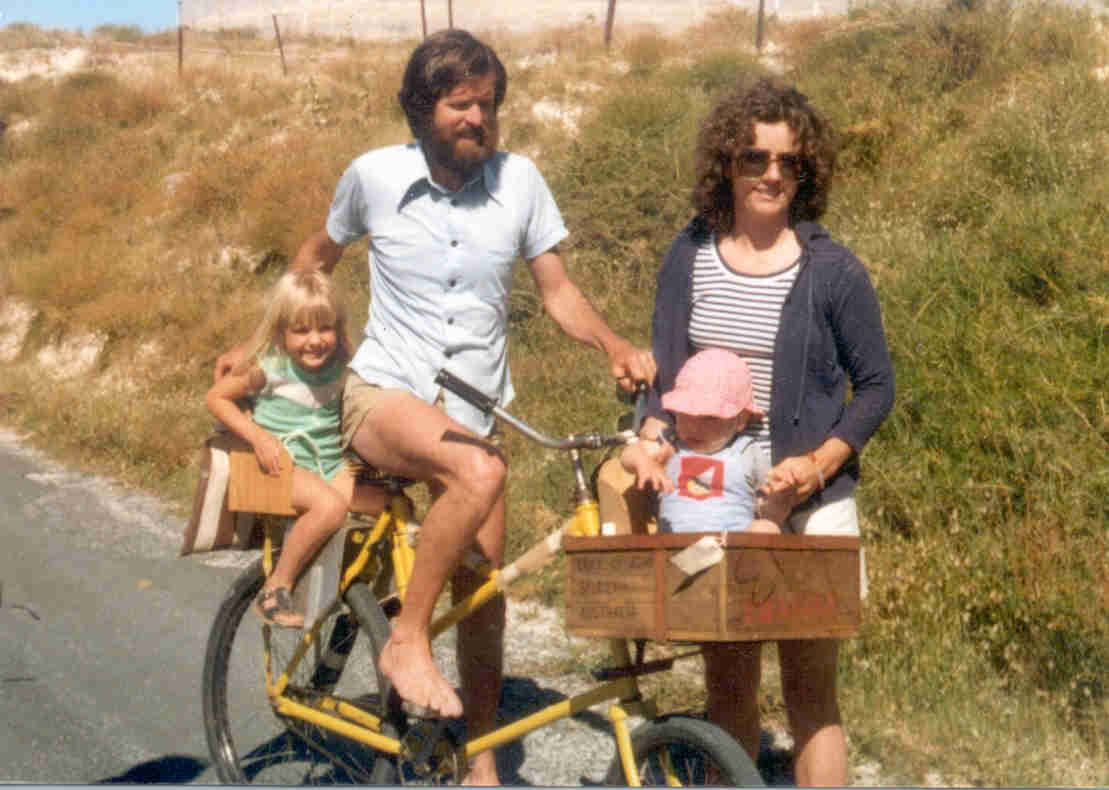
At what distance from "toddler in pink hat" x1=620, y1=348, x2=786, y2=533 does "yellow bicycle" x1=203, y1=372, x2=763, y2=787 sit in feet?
0.42

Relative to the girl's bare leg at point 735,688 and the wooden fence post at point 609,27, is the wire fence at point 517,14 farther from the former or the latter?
the girl's bare leg at point 735,688

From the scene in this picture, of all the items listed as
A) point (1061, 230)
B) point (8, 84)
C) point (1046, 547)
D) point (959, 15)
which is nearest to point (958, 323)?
point (1061, 230)

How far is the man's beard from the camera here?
3.46 m

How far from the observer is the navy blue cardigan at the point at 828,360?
307cm

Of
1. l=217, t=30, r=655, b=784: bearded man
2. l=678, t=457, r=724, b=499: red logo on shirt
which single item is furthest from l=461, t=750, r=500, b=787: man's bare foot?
l=678, t=457, r=724, b=499: red logo on shirt

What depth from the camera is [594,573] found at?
285cm

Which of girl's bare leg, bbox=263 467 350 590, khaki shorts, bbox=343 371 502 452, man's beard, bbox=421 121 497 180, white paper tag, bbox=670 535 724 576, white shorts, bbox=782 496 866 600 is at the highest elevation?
man's beard, bbox=421 121 497 180

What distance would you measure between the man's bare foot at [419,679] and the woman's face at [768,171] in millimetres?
1358

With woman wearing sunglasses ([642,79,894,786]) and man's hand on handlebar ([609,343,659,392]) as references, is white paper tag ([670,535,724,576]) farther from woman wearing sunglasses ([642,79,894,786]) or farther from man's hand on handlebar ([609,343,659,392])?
man's hand on handlebar ([609,343,659,392])

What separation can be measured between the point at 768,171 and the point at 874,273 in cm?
460

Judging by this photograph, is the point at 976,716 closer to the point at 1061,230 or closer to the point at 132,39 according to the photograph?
the point at 1061,230

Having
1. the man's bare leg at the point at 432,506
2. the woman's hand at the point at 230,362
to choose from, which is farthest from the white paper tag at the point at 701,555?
the woman's hand at the point at 230,362

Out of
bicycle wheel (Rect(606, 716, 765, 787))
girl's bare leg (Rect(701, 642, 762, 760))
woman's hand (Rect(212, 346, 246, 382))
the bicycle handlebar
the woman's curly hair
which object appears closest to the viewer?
bicycle wheel (Rect(606, 716, 765, 787))

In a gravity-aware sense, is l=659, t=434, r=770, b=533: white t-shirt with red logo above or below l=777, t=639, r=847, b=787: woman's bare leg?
above
